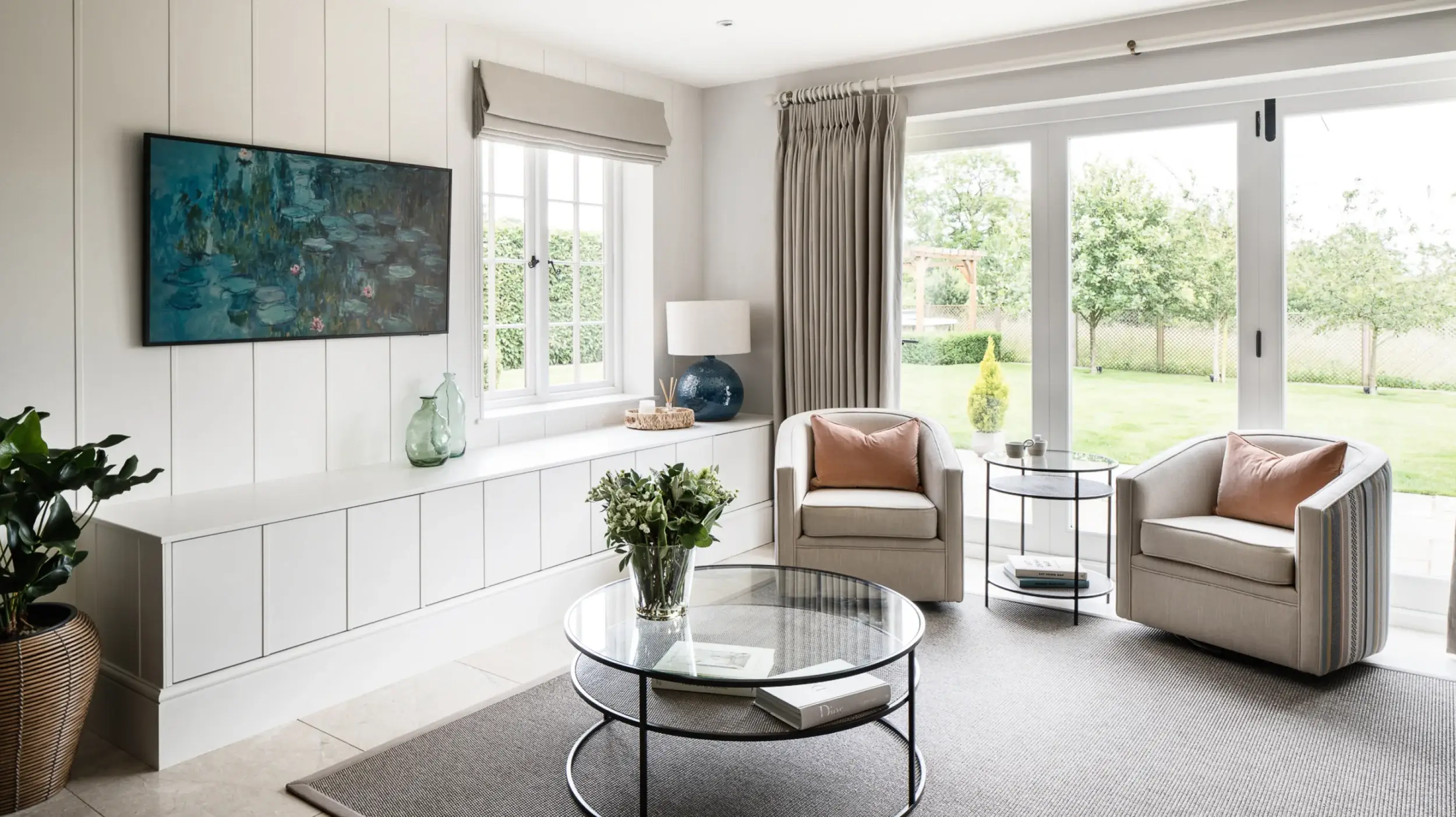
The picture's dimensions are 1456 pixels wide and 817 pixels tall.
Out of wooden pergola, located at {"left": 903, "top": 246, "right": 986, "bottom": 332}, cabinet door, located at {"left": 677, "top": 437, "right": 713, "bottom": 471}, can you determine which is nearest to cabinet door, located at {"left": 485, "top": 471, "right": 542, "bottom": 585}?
cabinet door, located at {"left": 677, "top": 437, "right": 713, "bottom": 471}

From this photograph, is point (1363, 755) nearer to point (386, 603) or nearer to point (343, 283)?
point (386, 603)

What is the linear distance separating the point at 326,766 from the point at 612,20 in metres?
3.05

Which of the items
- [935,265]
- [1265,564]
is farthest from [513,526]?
[1265,564]

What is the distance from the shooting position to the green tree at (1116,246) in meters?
4.20

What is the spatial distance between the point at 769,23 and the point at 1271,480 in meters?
2.71

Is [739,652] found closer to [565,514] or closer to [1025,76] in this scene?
[565,514]

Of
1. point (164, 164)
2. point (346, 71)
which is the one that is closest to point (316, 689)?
point (164, 164)

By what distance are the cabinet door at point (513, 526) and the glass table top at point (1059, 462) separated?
1.90 m

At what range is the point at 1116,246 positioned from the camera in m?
4.30

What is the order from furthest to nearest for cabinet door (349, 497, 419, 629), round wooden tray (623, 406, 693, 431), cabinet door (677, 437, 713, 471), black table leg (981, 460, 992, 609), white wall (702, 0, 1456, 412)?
round wooden tray (623, 406, 693, 431) → cabinet door (677, 437, 713, 471) → black table leg (981, 460, 992, 609) → white wall (702, 0, 1456, 412) → cabinet door (349, 497, 419, 629)

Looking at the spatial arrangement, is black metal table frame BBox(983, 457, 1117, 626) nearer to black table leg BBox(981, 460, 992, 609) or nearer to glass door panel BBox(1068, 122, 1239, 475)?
black table leg BBox(981, 460, 992, 609)

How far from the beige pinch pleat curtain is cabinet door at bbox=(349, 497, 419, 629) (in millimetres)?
2289

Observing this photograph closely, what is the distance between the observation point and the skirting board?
8.73 ft

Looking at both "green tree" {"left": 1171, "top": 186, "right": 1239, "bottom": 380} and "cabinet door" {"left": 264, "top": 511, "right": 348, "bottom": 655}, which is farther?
"green tree" {"left": 1171, "top": 186, "right": 1239, "bottom": 380}
